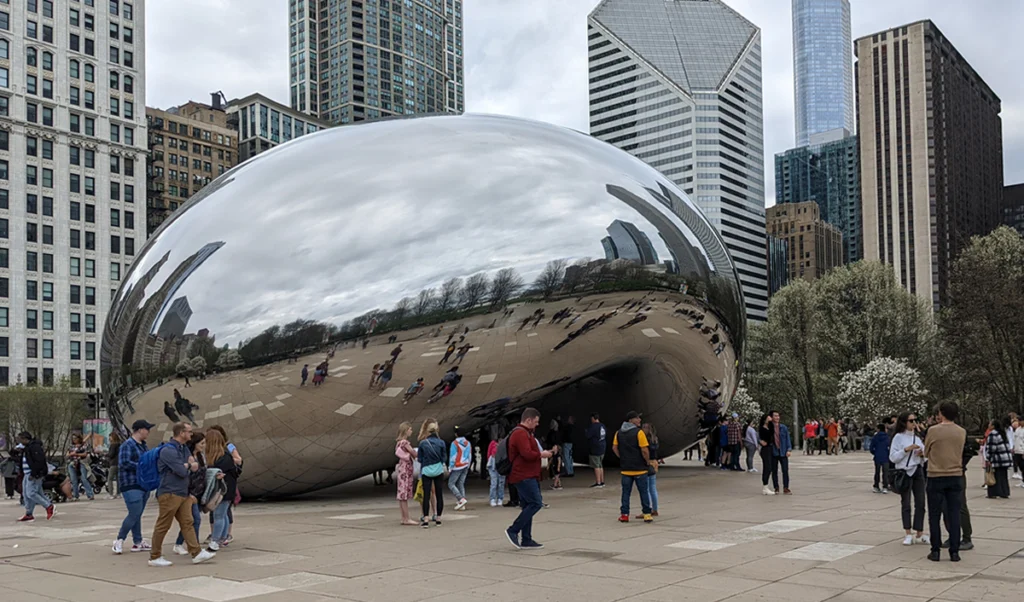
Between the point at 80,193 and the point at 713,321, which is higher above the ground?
the point at 80,193

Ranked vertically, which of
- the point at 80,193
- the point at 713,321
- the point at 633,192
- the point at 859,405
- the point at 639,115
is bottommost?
the point at 859,405

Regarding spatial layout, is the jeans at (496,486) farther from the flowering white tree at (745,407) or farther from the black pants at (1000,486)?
the flowering white tree at (745,407)

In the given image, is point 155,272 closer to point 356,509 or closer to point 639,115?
point 356,509

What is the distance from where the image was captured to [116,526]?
13672mm

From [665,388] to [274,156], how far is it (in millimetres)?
8665

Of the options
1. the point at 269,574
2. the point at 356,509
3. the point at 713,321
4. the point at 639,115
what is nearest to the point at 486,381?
the point at 356,509

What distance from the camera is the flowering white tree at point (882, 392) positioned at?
46781mm

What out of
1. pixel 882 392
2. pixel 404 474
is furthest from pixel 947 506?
pixel 882 392

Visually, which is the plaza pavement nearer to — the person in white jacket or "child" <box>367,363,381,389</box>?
"child" <box>367,363,381,389</box>

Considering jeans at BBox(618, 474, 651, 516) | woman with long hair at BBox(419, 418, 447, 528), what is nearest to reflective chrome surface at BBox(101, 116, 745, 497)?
woman with long hair at BBox(419, 418, 447, 528)

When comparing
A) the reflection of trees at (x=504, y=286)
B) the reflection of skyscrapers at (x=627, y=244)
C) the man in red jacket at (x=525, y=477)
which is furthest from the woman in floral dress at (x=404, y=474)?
the reflection of skyscrapers at (x=627, y=244)

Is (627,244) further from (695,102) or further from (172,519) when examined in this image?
(695,102)

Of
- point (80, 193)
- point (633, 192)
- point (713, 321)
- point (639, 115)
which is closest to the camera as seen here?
point (633, 192)

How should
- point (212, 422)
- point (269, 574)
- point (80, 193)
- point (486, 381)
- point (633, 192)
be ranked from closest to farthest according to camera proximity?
point (269, 574) < point (212, 422) < point (486, 381) < point (633, 192) < point (80, 193)
